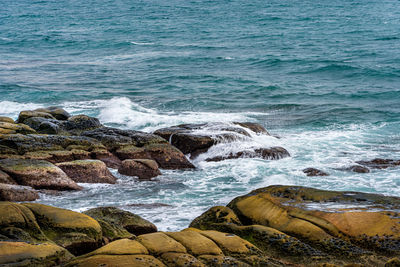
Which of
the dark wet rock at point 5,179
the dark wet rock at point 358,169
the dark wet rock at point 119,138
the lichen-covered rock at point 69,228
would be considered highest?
the lichen-covered rock at point 69,228

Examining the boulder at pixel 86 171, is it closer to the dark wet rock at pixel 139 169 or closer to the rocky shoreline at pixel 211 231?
the rocky shoreline at pixel 211 231

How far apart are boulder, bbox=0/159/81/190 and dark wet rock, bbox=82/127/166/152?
2470 mm

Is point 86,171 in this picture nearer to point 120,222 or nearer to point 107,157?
point 107,157

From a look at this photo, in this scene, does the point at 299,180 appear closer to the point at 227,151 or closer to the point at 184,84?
the point at 227,151

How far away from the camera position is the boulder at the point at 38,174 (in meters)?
9.70

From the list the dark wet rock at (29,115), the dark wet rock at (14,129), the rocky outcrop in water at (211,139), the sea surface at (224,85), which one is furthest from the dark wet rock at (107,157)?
the dark wet rock at (29,115)

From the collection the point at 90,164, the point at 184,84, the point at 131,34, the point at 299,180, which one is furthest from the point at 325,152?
the point at 131,34

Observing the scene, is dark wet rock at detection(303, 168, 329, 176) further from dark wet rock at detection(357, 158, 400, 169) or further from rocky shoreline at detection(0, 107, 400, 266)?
rocky shoreline at detection(0, 107, 400, 266)

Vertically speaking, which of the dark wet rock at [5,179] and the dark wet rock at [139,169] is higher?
the dark wet rock at [5,179]

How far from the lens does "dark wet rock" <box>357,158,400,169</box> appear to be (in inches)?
473

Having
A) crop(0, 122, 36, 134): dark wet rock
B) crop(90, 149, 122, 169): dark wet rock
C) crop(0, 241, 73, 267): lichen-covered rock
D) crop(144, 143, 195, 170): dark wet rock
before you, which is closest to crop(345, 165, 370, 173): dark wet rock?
crop(144, 143, 195, 170): dark wet rock

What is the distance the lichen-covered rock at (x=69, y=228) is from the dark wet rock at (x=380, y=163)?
855 centimetres

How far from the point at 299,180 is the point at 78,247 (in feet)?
22.4

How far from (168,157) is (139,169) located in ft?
4.19
